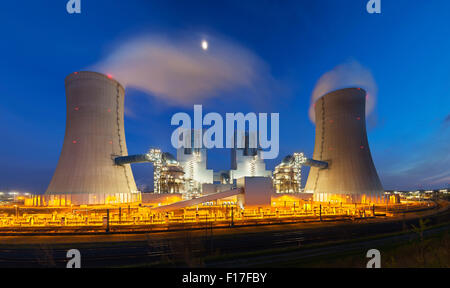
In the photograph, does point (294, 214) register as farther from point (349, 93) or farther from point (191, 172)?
point (191, 172)

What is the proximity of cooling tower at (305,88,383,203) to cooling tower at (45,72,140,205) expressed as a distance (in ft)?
108

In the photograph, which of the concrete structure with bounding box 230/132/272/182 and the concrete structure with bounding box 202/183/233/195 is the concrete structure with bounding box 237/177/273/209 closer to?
the concrete structure with bounding box 202/183/233/195

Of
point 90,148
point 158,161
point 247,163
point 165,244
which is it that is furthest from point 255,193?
point 247,163

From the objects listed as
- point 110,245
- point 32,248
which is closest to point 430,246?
→ point 110,245

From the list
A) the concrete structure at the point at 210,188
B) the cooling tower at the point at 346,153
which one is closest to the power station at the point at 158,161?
the cooling tower at the point at 346,153

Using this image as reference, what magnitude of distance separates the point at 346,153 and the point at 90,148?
4005cm

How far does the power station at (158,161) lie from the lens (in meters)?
29.5

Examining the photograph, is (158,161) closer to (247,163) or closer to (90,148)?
(90,148)

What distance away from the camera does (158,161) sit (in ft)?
128

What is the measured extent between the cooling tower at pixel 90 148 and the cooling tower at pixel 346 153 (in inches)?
1298

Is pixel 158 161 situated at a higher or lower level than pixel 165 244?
higher

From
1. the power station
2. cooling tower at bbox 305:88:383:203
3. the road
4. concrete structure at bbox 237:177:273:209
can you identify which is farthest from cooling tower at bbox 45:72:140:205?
cooling tower at bbox 305:88:383:203

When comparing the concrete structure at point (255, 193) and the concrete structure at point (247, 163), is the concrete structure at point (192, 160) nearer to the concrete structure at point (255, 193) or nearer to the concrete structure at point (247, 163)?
the concrete structure at point (247, 163)

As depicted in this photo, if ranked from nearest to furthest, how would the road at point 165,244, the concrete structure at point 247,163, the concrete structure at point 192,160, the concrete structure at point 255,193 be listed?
the road at point 165,244, the concrete structure at point 255,193, the concrete structure at point 192,160, the concrete structure at point 247,163
